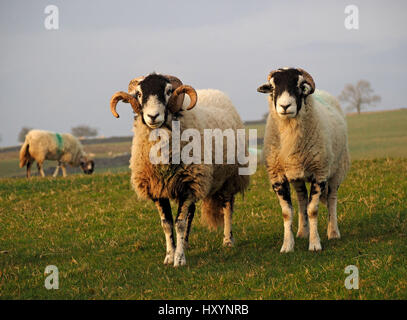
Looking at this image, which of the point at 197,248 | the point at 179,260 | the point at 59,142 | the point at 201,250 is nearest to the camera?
the point at 179,260

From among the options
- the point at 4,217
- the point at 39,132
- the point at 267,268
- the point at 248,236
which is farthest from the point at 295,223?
the point at 39,132

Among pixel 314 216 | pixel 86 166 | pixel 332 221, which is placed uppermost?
pixel 314 216

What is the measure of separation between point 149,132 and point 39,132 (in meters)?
21.0

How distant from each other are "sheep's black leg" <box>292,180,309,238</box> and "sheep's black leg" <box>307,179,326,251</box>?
2.21 ft

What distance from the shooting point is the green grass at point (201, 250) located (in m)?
6.84

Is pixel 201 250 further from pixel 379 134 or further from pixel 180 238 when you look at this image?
pixel 379 134

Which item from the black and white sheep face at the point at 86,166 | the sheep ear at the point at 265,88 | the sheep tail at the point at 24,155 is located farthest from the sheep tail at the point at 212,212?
the black and white sheep face at the point at 86,166

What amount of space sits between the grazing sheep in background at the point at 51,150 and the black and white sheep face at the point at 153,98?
19.3 metres

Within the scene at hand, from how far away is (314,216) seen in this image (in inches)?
334

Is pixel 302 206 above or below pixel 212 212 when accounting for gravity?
above

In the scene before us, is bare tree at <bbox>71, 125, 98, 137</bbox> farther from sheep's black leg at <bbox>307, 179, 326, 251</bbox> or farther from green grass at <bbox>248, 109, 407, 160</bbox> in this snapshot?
sheep's black leg at <bbox>307, 179, 326, 251</bbox>

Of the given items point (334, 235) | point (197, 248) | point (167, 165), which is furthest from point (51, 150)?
point (334, 235)

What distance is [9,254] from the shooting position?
32.7 feet

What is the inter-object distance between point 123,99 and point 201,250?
3054 mm
